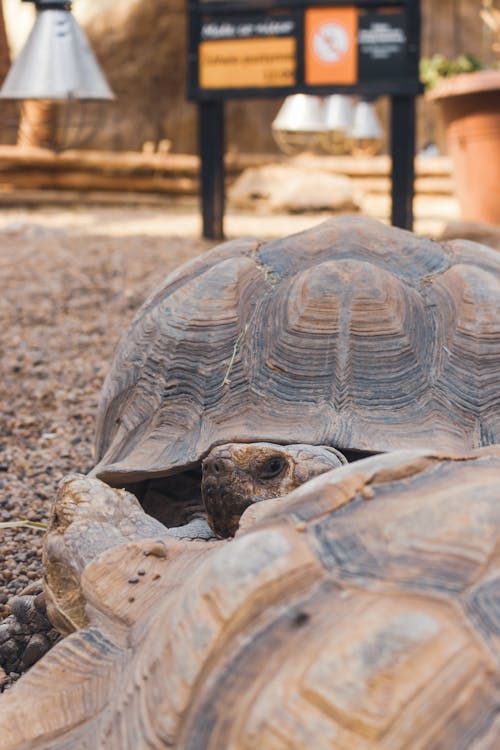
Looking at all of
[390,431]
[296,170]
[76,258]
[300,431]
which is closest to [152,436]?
[300,431]

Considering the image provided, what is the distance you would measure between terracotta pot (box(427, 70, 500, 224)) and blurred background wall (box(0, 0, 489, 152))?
182 inches

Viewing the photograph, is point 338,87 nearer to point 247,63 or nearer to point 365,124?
point 247,63

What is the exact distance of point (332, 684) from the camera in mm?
913

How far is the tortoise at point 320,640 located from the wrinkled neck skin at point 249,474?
328 millimetres

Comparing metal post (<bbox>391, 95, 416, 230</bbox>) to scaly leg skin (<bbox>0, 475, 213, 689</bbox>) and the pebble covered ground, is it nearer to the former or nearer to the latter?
the pebble covered ground

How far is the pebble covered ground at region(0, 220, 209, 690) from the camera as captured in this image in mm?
2426

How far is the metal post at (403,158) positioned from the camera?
5895 millimetres

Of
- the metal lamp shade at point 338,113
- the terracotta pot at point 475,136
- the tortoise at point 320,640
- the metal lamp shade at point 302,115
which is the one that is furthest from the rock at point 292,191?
the tortoise at point 320,640

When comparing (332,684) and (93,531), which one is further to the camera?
(93,531)

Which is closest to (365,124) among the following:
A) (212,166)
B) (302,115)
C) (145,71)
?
(302,115)

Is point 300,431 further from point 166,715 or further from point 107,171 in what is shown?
point 107,171

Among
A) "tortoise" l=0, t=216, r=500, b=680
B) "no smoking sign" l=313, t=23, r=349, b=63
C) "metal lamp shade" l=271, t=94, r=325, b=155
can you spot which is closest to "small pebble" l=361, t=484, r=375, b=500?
"tortoise" l=0, t=216, r=500, b=680

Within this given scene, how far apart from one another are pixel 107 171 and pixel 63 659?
30.7 feet

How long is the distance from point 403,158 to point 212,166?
47.5 inches
